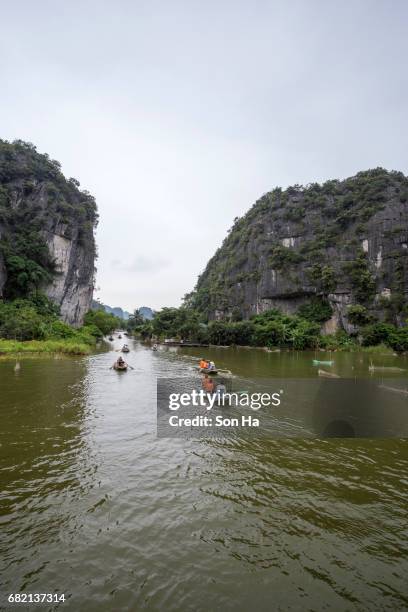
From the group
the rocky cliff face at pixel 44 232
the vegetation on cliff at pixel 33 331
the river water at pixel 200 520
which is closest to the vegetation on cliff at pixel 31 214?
the rocky cliff face at pixel 44 232

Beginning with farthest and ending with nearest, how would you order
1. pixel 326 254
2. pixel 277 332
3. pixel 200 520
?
1. pixel 326 254
2. pixel 277 332
3. pixel 200 520

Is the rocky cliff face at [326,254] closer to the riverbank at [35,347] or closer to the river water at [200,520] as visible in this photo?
the riverbank at [35,347]

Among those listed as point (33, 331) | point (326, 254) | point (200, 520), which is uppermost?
point (326, 254)

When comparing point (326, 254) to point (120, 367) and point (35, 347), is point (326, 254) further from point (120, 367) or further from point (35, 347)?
point (35, 347)

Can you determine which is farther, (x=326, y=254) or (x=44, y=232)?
(x=326, y=254)

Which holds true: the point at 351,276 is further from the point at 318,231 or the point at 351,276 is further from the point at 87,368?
the point at 87,368

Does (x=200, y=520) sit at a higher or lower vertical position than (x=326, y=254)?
lower

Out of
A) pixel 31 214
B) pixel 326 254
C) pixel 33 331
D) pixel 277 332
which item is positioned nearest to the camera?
pixel 33 331

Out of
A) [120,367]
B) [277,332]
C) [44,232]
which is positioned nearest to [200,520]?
[120,367]

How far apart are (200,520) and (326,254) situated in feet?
252

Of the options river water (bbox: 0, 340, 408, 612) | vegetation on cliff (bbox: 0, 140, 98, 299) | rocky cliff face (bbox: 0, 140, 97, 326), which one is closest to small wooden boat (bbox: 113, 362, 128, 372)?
river water (bbox: 0, 340, 408, 612)

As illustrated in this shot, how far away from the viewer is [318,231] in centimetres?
8125

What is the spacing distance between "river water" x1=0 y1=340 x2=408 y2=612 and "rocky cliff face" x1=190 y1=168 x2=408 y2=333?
209 feet

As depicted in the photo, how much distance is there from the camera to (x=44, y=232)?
5666 centimetres
